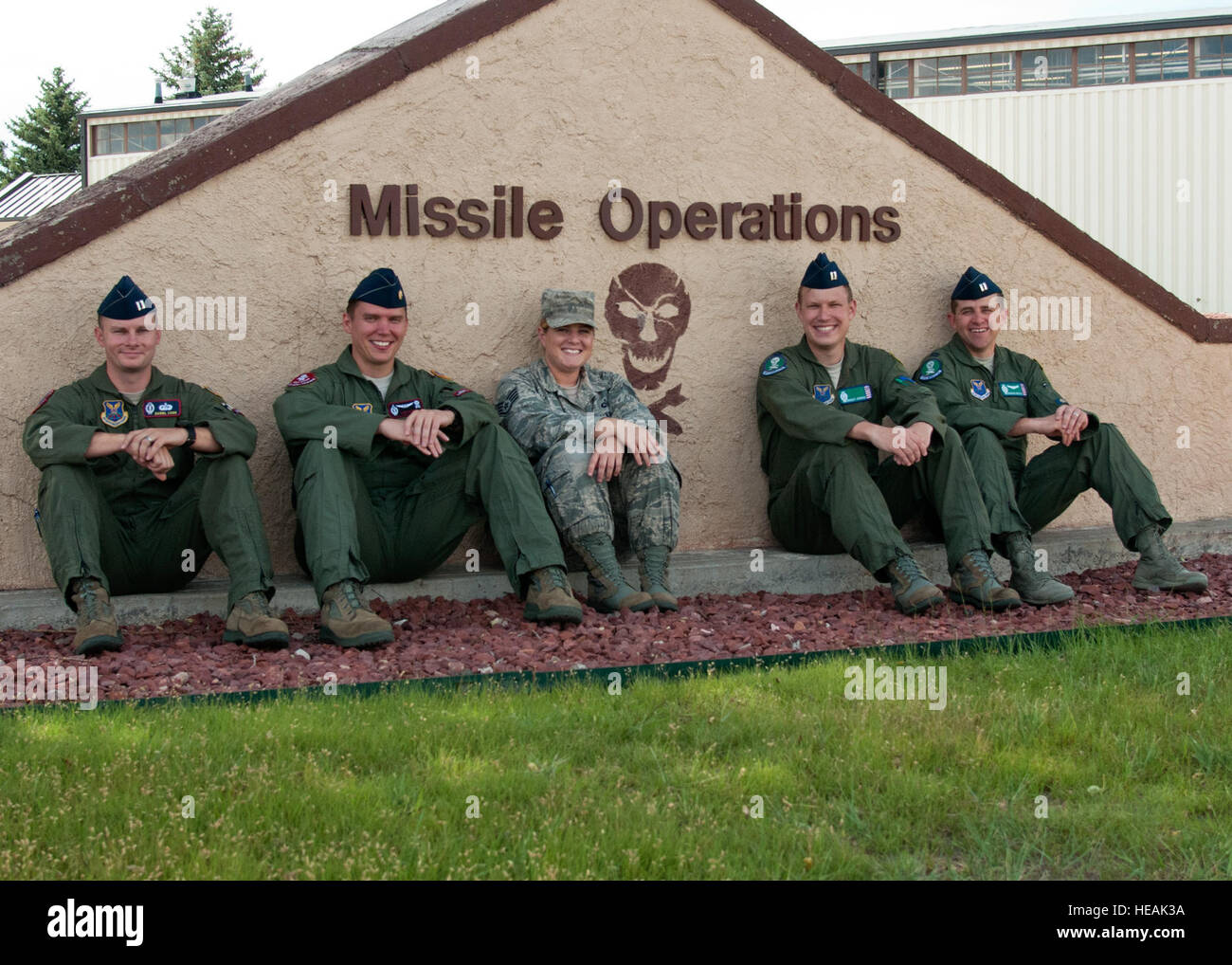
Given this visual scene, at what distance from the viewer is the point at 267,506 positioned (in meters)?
5.70

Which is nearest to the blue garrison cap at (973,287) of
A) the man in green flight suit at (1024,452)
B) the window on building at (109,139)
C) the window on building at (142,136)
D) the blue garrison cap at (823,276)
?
the man in green flight suit at (1024,452)

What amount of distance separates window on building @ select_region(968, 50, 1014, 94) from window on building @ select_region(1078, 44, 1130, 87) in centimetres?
105

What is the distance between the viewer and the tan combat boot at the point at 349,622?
15.1 feet

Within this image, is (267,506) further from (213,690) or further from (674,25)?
(674,25)

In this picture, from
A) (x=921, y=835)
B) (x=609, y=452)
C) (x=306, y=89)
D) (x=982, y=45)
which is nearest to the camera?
(x=921, y=835)

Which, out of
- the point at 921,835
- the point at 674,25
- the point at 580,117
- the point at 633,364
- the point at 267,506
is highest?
the point at 674,25

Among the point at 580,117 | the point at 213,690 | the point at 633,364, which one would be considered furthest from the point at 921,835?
the point at 580,117

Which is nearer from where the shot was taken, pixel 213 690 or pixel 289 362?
pixel 213 690

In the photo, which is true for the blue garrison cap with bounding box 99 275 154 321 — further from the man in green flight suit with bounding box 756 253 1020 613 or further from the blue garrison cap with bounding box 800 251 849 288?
the blue garrison cap with bounding box 800 251 849 288

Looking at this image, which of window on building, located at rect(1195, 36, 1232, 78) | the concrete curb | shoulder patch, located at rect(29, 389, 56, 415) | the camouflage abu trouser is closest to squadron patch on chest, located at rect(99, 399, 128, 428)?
shoulder patch, located at rect(29, 389, 56, 415)

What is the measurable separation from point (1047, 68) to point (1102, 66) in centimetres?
81
